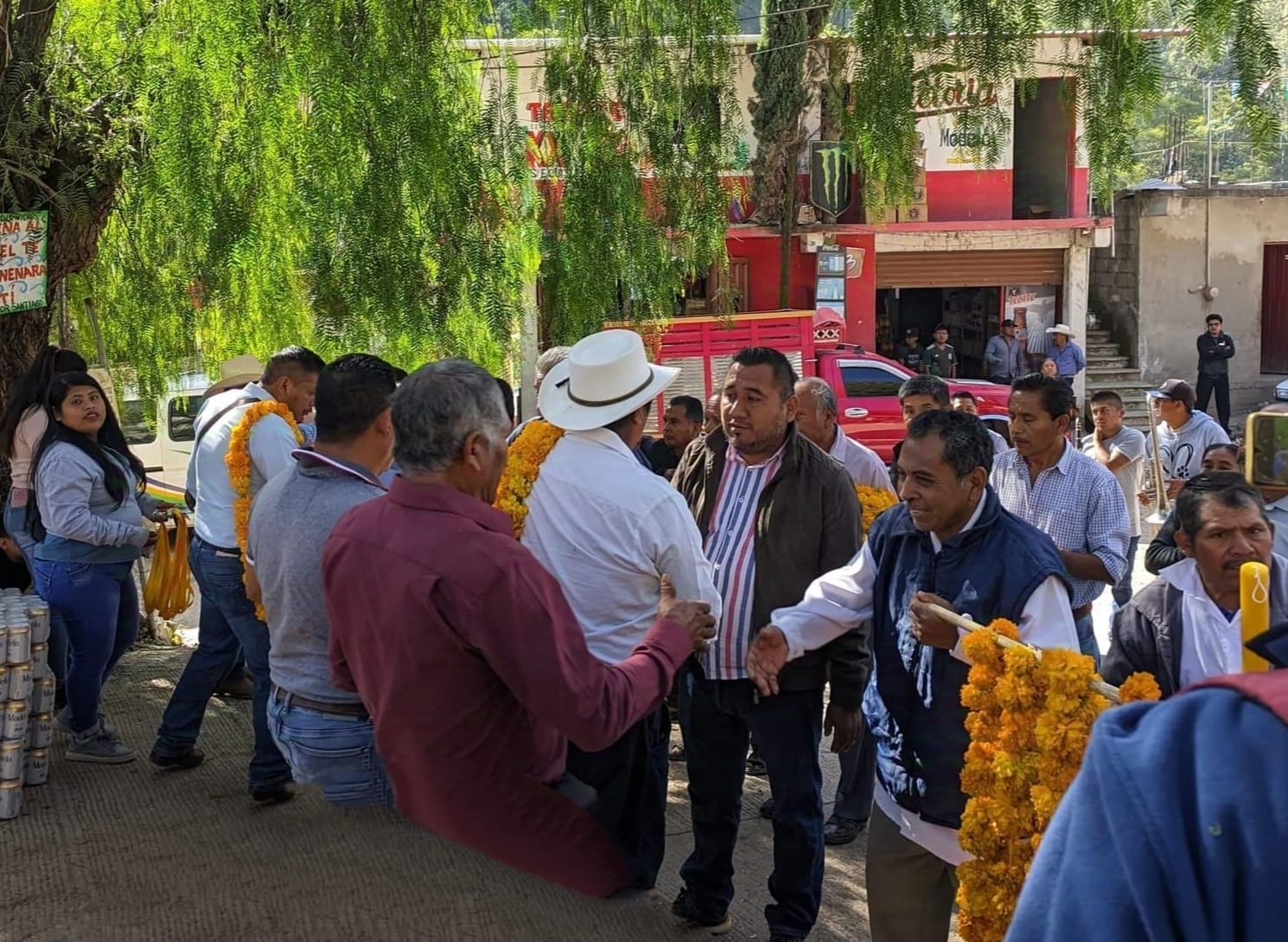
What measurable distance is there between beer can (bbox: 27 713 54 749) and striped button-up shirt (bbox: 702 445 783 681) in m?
3.03

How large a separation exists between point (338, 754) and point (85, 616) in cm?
246

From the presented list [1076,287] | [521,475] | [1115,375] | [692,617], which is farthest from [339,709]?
[1115,375]

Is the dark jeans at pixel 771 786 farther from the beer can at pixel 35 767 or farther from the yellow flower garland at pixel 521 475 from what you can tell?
the beer can at pixel 35 767

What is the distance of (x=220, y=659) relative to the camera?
19.6 feet

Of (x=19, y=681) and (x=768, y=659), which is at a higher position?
(x=768, y=659)

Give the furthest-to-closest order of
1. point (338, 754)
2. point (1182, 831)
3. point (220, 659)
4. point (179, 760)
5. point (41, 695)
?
point (179, 760) < point (220, 659) < point (41, 695) < point (338, 754) < point (1182, 831)

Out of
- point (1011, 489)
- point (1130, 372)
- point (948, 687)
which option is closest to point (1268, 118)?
point (1011, 489)

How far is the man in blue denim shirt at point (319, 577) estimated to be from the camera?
414cm

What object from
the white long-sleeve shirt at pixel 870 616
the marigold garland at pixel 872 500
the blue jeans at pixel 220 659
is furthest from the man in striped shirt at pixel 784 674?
the blue jeans at pixel 220 659

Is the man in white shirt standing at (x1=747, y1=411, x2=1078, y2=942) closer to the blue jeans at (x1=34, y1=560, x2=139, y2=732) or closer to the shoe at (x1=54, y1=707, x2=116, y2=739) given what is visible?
the blue jeans at (x1=34, y1=560, x2=139, y2=732)

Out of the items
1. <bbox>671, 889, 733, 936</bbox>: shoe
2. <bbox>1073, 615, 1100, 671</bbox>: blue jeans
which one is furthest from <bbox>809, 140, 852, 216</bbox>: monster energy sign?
<bbox>671, 889, 733, 936</bbox>: shoe

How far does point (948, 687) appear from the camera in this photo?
3.53 m

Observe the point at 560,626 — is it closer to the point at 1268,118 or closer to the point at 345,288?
the point at 1268,118

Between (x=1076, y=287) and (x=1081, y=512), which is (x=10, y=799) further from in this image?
(x=1076, y=287)
